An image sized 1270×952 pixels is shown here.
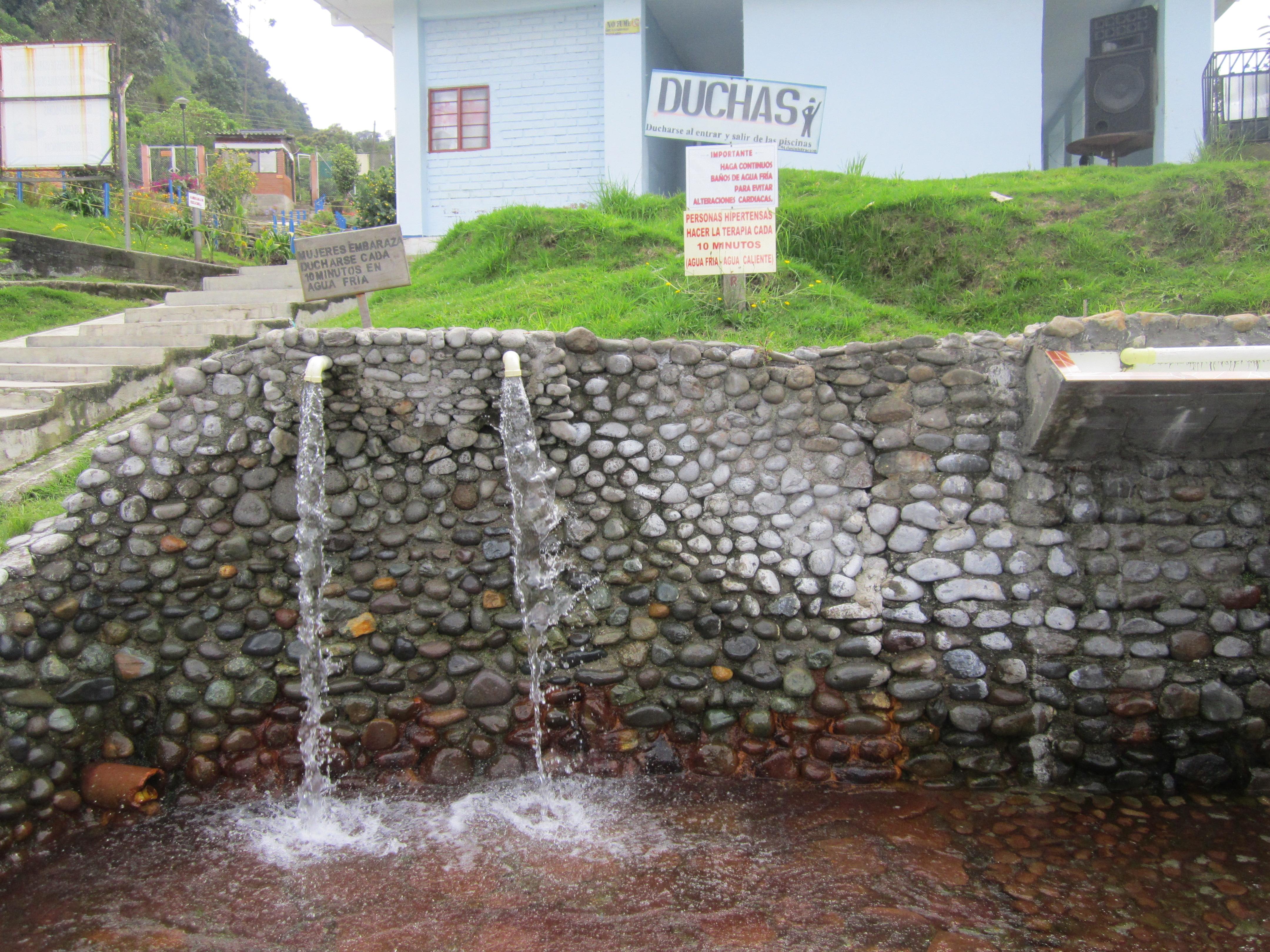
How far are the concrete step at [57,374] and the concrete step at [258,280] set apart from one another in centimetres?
246

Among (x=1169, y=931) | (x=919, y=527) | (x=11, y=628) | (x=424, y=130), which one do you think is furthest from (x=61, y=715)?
(x=424, y=130)

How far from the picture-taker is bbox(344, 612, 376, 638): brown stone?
14.2 feet

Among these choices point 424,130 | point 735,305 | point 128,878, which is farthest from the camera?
point 424,130

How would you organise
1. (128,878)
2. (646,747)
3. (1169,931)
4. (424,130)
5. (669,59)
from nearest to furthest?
(1169,931) < (128,878) < (646,747) < (424,130) < (669,59)

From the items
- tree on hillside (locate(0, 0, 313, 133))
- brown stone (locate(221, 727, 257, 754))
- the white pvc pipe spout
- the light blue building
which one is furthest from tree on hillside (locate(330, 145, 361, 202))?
brown stone (locate(221, 727, 257, 754))

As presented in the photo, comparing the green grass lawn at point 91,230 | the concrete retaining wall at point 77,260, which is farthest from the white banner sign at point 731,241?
the green grass lawn at point 91,230

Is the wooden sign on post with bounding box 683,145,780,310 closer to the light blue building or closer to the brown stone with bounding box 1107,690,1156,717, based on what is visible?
the brown stone with bounding box 1107,690,1156,717

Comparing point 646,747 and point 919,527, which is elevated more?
point 919,527

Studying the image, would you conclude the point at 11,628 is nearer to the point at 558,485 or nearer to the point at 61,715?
the point at 61,715

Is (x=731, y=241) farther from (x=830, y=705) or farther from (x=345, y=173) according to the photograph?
(x=345, y=173)

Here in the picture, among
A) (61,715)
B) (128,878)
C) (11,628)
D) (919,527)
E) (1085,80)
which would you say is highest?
(1085,80)

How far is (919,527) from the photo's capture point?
430 cm

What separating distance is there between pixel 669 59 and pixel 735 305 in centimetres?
735

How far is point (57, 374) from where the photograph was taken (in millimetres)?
5777
